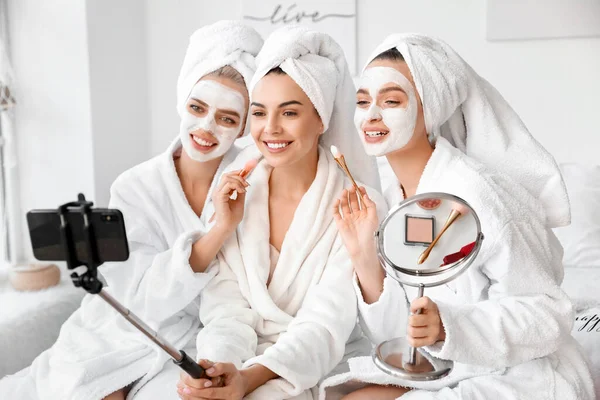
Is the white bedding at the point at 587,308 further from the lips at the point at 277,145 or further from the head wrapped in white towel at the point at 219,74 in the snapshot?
the head wrapped in white towel at the point at 219,74

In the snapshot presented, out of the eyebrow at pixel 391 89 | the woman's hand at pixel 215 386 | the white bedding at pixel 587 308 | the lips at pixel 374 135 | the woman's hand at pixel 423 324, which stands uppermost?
the eyebrow at pixel 391 89

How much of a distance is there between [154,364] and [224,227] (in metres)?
0.30

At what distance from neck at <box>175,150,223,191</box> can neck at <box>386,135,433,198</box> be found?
43 centimetres

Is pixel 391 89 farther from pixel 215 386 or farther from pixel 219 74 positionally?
pixel 215 386

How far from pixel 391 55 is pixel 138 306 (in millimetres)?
710

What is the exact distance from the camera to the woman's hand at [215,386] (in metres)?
1.08

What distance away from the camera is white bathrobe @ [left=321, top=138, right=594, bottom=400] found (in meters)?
1.08

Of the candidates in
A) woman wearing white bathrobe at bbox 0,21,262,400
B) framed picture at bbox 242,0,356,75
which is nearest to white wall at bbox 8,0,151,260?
framed picture at bbox 242,0,356,75

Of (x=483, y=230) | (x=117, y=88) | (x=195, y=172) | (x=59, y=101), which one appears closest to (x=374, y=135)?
(x=483, y=230)

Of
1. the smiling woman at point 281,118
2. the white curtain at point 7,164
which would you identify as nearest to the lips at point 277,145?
the smiling woman at point 281,118

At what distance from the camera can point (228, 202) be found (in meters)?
1.35

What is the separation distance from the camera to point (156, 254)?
56.6 inches

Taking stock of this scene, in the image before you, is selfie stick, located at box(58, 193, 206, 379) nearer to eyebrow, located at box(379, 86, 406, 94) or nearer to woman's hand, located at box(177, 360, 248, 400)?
woman's hand, located at box(177, 360, 248, 400)

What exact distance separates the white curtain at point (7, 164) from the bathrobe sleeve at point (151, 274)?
38.8 inches
